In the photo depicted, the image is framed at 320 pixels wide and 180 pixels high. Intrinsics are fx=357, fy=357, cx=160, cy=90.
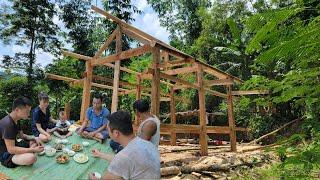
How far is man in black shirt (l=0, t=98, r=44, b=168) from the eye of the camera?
5.09 metres

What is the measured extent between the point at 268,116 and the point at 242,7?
413 inches

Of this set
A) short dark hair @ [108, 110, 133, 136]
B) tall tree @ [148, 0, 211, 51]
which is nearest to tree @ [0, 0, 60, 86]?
tall tree @ [148, 0, 211, 51]

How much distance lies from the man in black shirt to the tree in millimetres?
18961

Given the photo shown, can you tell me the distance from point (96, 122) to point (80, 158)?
1469 mm

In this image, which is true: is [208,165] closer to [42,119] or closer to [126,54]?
[126,54]

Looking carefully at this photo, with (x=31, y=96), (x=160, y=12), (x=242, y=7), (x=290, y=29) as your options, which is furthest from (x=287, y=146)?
(x=160, y=12)

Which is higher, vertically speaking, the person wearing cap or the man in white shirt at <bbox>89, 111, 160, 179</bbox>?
the person wearing cap

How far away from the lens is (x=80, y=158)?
5848 millimetres

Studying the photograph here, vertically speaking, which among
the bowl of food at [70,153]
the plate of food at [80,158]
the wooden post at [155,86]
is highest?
the wooden post at [155,86]

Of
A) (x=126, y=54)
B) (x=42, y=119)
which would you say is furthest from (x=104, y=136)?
(x=126, y=54)

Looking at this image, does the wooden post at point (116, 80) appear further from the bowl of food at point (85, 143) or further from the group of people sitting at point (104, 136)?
the bowl of food at point (85, 143)

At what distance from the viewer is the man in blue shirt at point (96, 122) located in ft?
22.9

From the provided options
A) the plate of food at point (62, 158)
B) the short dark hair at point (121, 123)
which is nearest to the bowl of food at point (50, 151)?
→ the plate of food at point (62, 158)

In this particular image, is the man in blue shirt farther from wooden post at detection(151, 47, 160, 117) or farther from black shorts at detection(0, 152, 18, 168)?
black shorts at detection(0, 152, 18, 168)
